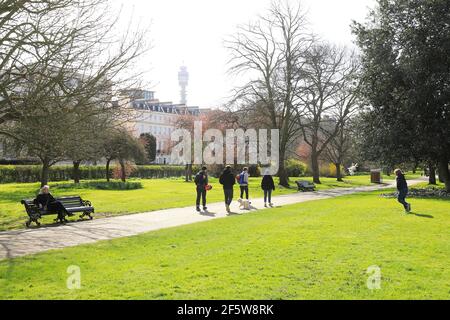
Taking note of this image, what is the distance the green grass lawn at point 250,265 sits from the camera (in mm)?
6074

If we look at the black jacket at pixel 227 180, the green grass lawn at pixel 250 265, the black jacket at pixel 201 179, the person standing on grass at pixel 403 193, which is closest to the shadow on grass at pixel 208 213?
the black jacket at pixel 201 179

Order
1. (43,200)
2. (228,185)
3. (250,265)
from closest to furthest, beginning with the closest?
(250,265), (43,200), (228,185)

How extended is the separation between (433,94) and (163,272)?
2356cm

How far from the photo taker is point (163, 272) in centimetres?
723

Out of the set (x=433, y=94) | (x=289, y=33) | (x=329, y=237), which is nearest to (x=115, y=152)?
(x=289, y=33)

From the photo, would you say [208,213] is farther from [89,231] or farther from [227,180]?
[89,231]

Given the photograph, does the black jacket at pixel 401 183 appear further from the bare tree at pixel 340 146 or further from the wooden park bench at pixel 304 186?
the bare tree at pixel 340 146

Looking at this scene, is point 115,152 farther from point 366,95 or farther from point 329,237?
point 329,237

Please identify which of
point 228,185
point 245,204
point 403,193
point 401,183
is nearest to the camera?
point 403,193

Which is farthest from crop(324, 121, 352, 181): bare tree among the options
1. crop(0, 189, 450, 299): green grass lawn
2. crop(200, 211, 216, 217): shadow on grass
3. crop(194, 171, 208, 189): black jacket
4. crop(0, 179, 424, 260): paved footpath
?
crop(0, 189, 450, 299): green grass lawn

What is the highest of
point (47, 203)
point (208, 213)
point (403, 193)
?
point (403, 193)

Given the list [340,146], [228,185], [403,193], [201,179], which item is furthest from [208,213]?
[340,146]

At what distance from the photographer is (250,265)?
302 inches

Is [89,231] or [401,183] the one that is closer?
[89,231]
